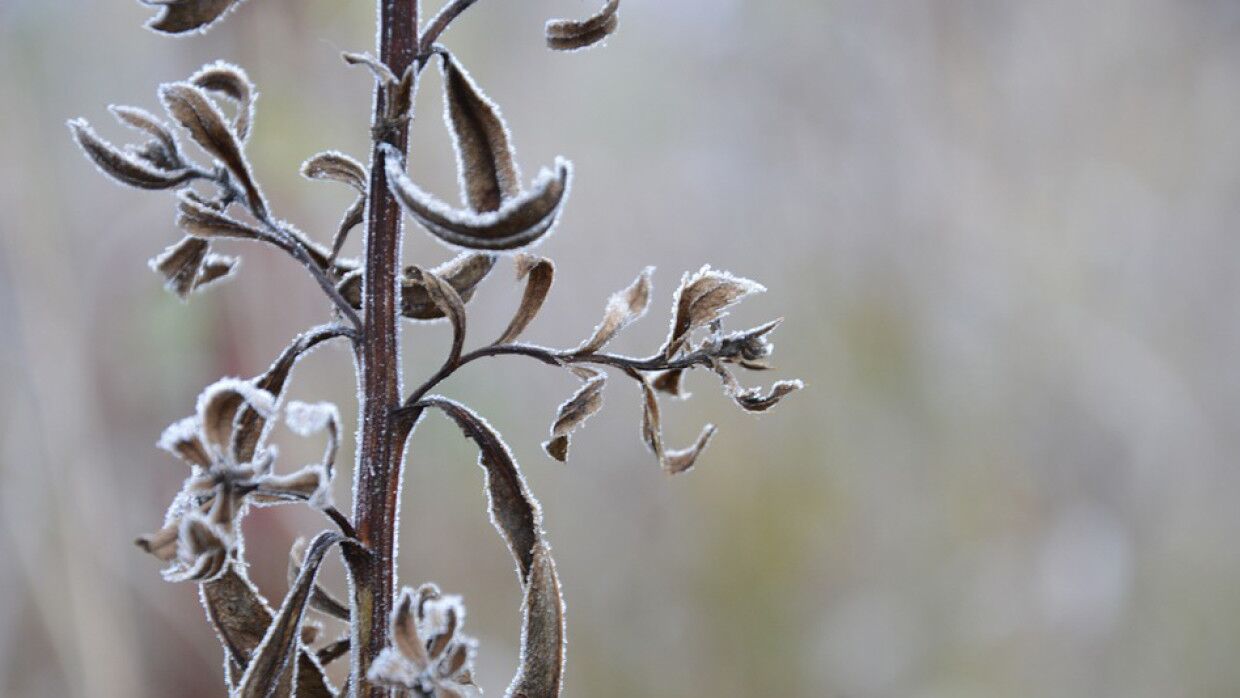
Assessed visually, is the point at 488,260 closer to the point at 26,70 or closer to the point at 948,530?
the point at 26,70

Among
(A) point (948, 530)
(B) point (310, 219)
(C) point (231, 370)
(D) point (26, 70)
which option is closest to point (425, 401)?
(C) point (231, 370)

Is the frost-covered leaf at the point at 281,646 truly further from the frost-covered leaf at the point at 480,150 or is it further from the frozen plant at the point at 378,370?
the frost-covered leaf at the point at 480,150

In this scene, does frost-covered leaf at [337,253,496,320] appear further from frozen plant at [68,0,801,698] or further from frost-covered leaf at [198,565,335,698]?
frost-covered leaf at [198,565,335,698]

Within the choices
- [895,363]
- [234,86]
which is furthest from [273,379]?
[895,363]

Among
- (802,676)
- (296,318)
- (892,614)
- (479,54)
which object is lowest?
(802,676)

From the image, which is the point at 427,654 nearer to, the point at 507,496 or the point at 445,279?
the point at 507,496

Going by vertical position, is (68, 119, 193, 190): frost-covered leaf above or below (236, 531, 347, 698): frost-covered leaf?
above

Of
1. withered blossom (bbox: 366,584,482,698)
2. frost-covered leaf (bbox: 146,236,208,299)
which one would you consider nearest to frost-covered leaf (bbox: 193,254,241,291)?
frost-covered leaf (bbox: 146,236,208,299)
